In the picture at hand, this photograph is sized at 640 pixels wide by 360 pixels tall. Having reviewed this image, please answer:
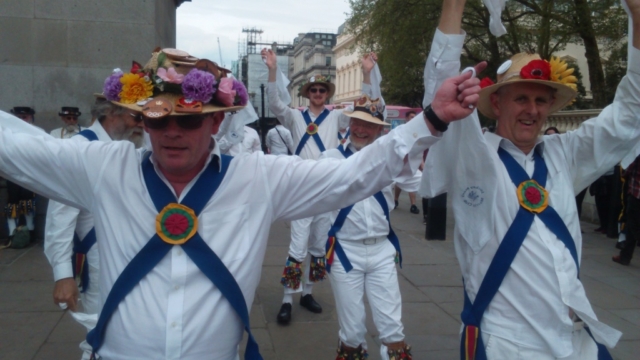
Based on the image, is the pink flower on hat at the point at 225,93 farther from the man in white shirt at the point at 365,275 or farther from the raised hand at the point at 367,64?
the raised hand at the point at 367,64

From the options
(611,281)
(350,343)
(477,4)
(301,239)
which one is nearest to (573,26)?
(477,4)

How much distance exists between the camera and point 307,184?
242 cm

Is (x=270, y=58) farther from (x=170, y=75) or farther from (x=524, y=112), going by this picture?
(x=170, y=75)

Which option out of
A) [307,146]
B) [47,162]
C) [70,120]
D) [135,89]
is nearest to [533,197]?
[135,89]

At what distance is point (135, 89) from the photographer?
229cm

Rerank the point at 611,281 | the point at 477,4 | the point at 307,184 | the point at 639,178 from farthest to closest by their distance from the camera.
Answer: the point at 477,4, the point at 639,178, the point at 611,281, the point at 307,184

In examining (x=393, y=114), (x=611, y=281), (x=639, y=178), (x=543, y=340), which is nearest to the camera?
(x=543, y=340)

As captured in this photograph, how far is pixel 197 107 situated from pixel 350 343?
2.54 m

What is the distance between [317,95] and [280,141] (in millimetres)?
4363

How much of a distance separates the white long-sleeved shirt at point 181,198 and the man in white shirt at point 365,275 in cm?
193

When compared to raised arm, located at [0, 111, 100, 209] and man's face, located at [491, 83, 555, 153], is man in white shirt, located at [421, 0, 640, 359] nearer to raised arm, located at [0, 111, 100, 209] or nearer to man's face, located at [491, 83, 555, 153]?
man's face, located at [491, 83, 555, 153]

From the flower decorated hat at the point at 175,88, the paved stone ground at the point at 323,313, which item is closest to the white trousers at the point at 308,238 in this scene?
the paved stone ground at the point at 323,313

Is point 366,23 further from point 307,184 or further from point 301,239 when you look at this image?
point 307,184

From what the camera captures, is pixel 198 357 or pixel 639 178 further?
pixel 639 178
